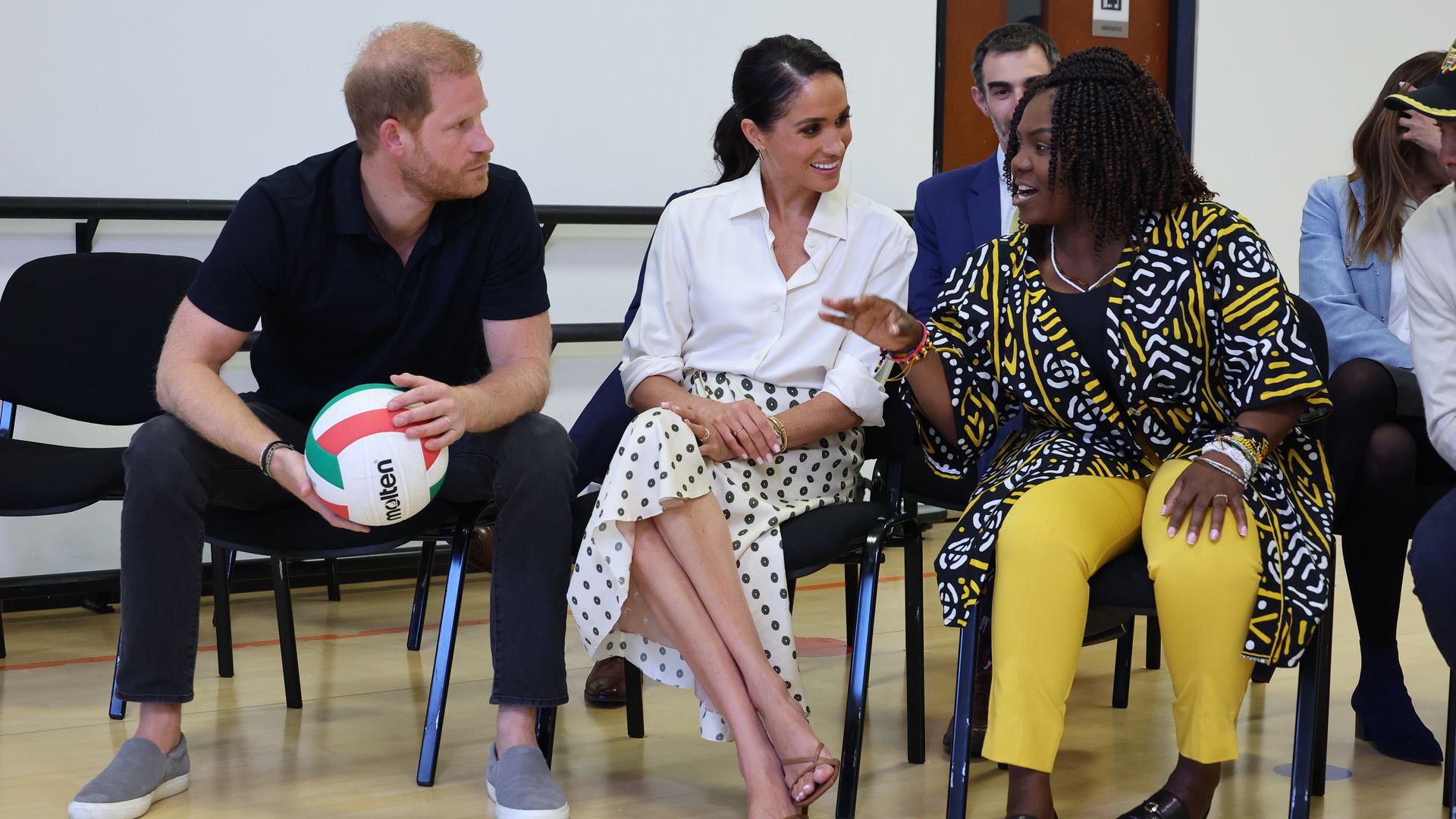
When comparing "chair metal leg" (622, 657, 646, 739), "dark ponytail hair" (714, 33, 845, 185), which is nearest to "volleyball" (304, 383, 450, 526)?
"chair metal leg" (622, 657, 646, 739)

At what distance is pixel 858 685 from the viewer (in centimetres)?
232

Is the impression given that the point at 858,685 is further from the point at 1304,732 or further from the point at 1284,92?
the point at 1284,92

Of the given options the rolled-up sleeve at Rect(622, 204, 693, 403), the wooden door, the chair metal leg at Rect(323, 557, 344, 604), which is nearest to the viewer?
the rolled-up sleeve at Rect(622, 204, 693, 403)

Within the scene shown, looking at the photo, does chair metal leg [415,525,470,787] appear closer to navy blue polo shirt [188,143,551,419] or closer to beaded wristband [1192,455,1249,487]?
navy blue polo shirt [188,143,551,419]

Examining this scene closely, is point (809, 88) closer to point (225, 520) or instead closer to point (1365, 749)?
point (225, 520)

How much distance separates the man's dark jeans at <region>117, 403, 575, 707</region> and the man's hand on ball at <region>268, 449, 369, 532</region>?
0.16 meters

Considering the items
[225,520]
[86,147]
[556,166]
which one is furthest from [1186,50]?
[225,520]

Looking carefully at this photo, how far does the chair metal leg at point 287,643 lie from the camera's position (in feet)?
9.55

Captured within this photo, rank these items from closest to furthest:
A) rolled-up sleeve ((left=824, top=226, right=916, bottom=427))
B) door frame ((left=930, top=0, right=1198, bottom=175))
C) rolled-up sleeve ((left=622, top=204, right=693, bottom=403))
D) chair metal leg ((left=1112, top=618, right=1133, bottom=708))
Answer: rolled-up sleeve ((left=824, top=226, right=916, bottom=427)) < rolled-up sleeve ((left=622, top=204, right=693, bottom=403)) < chair metal leg ((left=1112, top=618, right=1133, bottom=708)) < door frame ((left=930, top=0, right=1198, bottom=175))

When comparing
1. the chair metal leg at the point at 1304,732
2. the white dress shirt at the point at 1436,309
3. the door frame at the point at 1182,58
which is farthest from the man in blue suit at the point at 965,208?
the door frame at the point at 1182,58

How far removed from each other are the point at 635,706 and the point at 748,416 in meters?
0.65

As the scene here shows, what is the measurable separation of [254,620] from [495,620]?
1622mm

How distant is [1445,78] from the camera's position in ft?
6.97

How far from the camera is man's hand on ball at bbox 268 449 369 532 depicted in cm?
222
